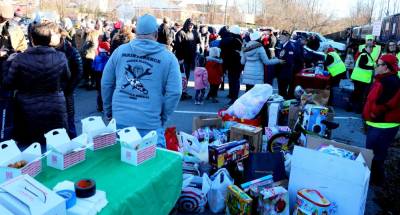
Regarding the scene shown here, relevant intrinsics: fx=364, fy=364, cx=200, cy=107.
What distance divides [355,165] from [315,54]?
777 centimetres

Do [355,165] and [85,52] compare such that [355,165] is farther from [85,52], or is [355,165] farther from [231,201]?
[85,52]

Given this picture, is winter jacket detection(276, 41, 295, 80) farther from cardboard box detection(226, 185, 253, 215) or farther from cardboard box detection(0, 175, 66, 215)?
cardboard box detection(0, 175, 66, 215)

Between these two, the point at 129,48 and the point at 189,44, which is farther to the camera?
the point at 189,44

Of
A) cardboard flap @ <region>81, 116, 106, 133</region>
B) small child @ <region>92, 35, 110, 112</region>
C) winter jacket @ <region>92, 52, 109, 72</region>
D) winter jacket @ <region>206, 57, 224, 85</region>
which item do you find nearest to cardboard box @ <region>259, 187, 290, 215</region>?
cardboard flap @ <region>81, 116, 106, 133</region>

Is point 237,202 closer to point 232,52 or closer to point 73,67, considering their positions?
point 73,67

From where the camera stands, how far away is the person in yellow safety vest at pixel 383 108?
13.2 ft

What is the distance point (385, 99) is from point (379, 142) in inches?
22.4

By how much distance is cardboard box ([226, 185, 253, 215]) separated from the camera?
10.9ft

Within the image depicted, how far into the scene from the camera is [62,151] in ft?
6.91

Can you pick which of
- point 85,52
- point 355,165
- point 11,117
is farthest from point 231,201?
point 85,52

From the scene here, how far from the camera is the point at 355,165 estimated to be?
119 inches

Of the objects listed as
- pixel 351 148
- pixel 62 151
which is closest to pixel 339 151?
pixel 351 148

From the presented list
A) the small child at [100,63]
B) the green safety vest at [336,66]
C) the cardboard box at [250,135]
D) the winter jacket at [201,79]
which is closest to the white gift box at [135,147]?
the cardboard box at [250,135]

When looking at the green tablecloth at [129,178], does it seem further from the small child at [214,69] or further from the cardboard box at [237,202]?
the small child at [214,69]
